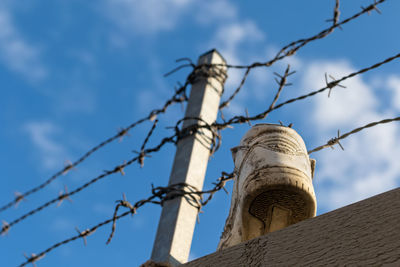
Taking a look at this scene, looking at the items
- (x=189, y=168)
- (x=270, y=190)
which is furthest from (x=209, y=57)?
(x=270, y=190)

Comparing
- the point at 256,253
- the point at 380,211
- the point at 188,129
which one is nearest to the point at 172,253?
the point at 188,129

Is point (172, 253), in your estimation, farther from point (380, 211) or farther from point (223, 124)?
point (380, 211)

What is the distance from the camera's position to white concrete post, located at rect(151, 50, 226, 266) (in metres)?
2.07

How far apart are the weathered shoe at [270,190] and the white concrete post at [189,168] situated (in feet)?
1.73

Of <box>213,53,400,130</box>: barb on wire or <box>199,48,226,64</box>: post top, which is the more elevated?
<box>199,48,226,64</box>: post top

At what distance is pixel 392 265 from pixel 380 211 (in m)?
0.14

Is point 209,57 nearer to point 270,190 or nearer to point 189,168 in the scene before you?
point 189,168

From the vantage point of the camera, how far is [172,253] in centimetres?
201

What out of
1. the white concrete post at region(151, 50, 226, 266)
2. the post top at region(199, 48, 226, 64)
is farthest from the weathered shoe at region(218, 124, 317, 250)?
the post top at region(199, 48, 226, 64)

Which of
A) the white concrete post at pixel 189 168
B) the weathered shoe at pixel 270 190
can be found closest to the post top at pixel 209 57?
the white concrete post at pixel 189 168

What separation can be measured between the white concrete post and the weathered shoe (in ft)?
1.73

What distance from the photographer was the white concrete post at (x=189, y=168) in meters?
2.07

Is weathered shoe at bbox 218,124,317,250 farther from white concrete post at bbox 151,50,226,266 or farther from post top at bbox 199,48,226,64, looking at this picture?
post top at bbox 199,48,226,64

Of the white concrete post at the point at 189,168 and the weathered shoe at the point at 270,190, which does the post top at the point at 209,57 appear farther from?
the weathered shoe at the point at 270,190
